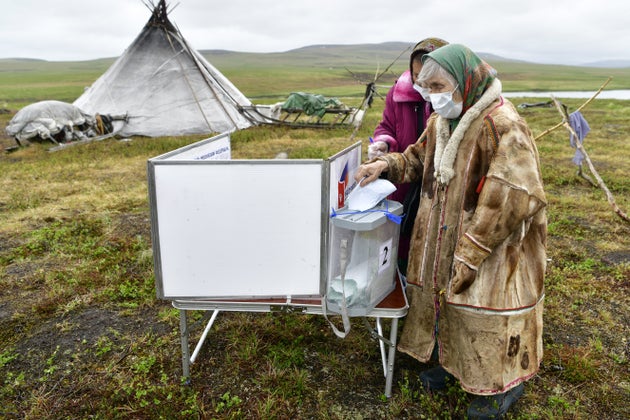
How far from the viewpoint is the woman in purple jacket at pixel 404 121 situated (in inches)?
113

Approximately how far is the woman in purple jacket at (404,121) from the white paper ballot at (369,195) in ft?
1.82

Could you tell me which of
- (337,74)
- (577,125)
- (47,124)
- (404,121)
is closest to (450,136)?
(404,121)

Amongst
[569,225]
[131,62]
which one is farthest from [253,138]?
[569,225]

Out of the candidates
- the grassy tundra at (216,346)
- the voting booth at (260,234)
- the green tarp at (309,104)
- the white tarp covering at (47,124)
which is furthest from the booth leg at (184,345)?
the green tarp at (309,104)

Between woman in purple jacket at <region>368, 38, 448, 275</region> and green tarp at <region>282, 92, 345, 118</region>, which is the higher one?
woman in purple jacket at <region>368, 38, 448, 275</region>

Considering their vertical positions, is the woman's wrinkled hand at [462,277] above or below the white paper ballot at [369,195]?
below

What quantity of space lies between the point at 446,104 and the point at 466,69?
179 mm

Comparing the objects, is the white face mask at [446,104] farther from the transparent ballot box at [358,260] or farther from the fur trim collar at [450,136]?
the transparent ballot box at [358,260]

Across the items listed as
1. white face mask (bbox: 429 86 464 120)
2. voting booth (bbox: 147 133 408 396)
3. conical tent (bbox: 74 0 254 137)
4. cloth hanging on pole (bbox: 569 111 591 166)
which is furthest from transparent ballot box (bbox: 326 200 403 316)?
conical tent (bbox: 74 0 254 137)

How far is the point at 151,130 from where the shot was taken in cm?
1257

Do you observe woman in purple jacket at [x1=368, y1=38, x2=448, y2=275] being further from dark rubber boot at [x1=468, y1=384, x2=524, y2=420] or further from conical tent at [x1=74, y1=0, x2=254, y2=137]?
conical tent at [x1=74, y1=0, x2=254, y2=137]

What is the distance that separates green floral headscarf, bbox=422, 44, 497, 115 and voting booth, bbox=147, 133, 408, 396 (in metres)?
0.67

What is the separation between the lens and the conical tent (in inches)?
501

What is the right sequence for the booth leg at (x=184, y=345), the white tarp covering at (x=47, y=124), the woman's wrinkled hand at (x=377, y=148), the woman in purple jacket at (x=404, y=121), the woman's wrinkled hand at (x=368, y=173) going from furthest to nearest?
the white tarp covering at (x=47, y=124) < the woman's wrinkled hand at (x=377, y=148) < the woman in purple jacket at (x=404, y=121) < the booth leg at (x=184, y=345) < the woman's wrinkled hand at (x=368, y=173)
